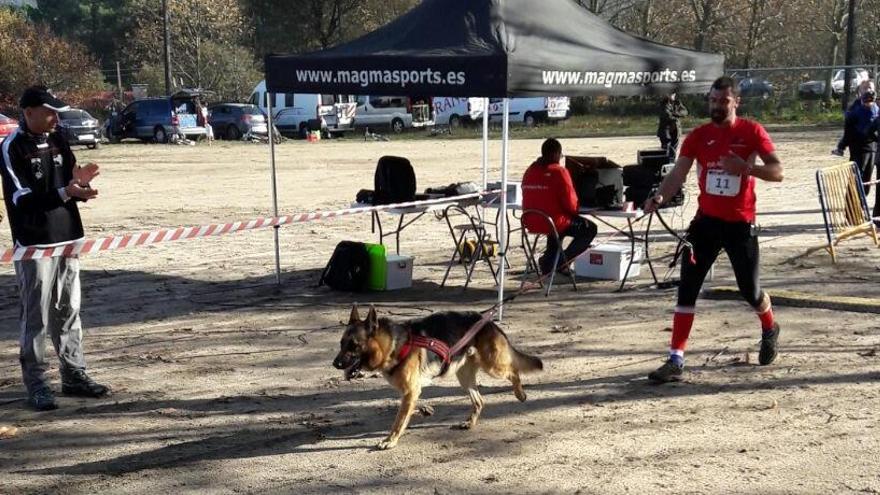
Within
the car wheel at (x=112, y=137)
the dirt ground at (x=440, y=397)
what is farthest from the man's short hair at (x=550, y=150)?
the car wheel at (x=112, y=137)

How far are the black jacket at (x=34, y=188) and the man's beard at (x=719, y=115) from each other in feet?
13.7

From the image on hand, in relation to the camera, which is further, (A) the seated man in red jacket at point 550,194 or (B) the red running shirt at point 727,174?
(A) the seated man in red jacket at point 550,194

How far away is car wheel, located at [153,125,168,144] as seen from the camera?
37.4 m

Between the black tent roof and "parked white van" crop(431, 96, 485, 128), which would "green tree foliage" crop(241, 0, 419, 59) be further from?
the black tent roof

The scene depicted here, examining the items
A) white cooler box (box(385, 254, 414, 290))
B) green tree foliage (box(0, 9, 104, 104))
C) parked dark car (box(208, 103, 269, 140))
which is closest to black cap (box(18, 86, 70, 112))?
white cooler box (box(385, 254, 414, 290))

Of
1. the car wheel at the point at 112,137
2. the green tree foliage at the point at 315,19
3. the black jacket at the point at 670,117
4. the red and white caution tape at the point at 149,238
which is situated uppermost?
the green tree foliage at the point at 315,19

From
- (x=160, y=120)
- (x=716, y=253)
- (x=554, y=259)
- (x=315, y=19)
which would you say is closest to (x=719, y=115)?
(x=716, y=253)

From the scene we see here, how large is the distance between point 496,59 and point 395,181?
2.92 m

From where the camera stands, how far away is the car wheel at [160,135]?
37.4 metres

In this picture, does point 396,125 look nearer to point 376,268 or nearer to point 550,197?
point 376,268

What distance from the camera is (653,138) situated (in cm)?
3394

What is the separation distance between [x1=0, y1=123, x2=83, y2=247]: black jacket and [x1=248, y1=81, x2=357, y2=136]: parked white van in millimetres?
34338

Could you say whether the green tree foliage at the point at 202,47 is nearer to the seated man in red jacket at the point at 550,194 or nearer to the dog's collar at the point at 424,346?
the seated man in red jacket at the point at 550,194

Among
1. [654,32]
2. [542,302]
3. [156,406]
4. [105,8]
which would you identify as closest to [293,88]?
[542,302]
